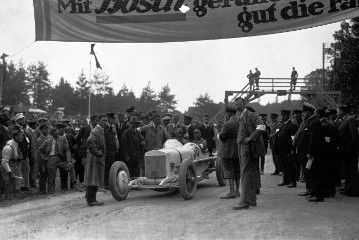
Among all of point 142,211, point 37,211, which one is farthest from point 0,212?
point 142,211

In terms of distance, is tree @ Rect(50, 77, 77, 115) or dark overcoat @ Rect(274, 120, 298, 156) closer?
dark overcoat @ Rect(274, 120, 298, 156)

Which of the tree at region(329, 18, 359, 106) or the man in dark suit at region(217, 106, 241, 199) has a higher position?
the tree at region(329, 18, 359, 106)

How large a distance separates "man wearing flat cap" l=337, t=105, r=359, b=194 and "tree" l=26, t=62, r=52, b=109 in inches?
3531

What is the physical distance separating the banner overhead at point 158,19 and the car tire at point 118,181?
17.5 ft

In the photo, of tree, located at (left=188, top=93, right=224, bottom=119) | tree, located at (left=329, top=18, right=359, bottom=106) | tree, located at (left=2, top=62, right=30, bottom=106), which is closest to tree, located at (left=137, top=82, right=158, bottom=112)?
tree, located at (left=188, top=93, right=224, bottom=119)

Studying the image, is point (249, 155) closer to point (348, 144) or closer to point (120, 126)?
point (348, 144)

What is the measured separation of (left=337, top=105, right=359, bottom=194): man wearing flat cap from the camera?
988cm

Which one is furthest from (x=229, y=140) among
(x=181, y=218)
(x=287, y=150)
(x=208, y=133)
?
(x=208, y=133)

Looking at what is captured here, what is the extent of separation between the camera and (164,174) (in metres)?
10.5

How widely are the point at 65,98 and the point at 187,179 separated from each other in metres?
73.5

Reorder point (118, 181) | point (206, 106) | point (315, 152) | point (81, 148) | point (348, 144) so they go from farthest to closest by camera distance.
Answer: point (206, 106) → point (81, 148) → point (118, 181) → point (348, 144) → point (315, 152)

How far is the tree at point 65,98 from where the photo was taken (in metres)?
77.7

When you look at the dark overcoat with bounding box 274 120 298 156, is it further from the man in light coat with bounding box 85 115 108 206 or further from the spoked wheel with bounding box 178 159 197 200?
the man in light coat with bounding box 85 115 108 206

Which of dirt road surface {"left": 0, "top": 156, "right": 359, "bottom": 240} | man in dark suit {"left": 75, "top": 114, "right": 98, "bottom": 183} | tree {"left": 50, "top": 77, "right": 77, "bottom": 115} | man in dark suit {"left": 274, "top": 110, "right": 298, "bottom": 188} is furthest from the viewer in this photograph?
tree {"left": 50, "top": 77, "right": 77, "bottom": 115}
